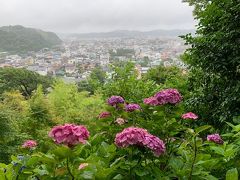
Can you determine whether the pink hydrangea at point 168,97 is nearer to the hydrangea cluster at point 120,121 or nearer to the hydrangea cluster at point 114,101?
the hydrangea cluster at point 120,121

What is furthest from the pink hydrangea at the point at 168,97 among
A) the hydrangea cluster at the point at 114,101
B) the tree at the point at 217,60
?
the tree at the point at 217,60

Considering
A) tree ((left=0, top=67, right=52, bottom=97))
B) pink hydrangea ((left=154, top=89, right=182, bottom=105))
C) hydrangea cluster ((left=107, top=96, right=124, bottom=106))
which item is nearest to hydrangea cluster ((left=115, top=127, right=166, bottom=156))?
pink hydrangea ((left=154, top=89, right=182, bottom=105))

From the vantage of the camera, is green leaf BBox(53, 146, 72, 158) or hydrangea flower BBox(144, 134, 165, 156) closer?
green leaf BBox(53, 146, 72, 158)

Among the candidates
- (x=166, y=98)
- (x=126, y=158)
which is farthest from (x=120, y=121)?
(x=126, y=158)

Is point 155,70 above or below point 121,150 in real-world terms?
below

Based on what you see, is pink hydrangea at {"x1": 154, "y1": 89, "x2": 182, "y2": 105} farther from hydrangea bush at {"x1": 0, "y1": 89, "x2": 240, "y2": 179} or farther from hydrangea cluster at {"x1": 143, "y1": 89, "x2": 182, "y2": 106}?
hydrangea bush at {"x1": 0, "y1": 89, "x2": 240, "y2": 179}

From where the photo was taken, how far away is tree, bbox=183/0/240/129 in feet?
14.6

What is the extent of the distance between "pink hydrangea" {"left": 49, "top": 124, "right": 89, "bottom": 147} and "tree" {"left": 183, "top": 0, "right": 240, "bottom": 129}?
3.00 meters

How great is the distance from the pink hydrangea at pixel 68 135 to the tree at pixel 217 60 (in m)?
3.00

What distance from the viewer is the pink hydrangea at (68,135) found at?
5.24ft

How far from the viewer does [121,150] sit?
183cm

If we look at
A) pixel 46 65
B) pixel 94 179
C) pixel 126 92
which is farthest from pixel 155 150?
pixel 46 65

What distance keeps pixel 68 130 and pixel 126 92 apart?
27.6 feet

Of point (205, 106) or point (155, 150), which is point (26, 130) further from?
point (155, 150)
